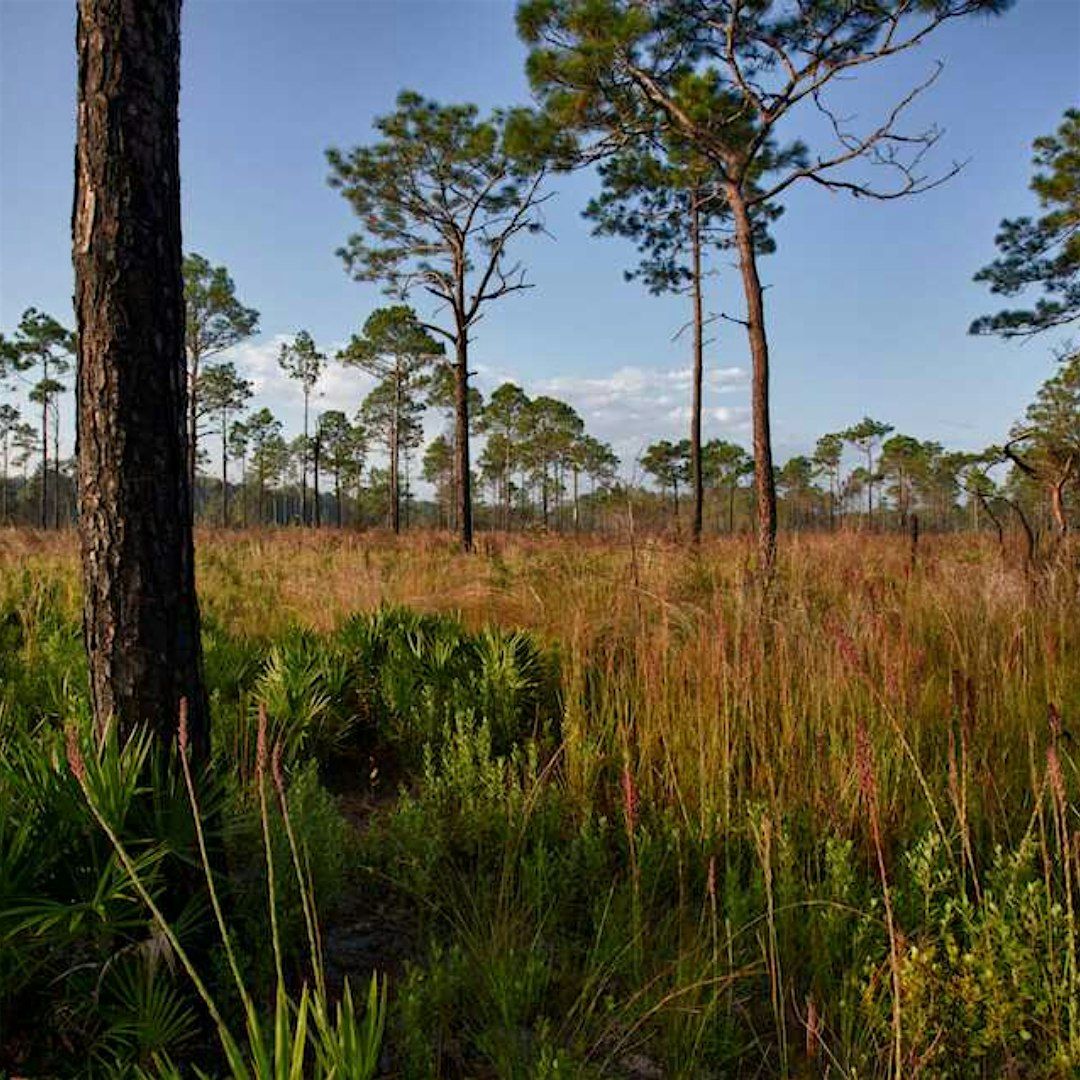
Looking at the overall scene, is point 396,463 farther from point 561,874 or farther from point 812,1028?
point 812,1028

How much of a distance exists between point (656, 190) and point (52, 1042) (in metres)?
14.3

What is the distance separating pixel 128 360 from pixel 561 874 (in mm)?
1934

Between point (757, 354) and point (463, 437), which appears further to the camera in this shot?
point (463, 437)

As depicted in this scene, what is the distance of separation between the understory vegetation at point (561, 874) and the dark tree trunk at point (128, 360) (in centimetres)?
24

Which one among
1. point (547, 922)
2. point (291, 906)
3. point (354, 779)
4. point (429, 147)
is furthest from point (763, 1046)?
point (429, 147)

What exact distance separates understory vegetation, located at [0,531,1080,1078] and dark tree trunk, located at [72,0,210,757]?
24 centimetres

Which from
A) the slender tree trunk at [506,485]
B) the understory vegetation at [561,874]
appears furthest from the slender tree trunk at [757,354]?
the slender tree trunk at [506,485]

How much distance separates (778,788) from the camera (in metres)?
2.63

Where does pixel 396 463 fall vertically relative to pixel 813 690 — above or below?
above

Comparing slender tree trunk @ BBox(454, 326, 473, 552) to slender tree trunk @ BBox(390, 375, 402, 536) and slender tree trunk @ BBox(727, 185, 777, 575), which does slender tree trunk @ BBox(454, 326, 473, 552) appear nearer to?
slender tree trunk @ BBox(727, 185, 777, 575)

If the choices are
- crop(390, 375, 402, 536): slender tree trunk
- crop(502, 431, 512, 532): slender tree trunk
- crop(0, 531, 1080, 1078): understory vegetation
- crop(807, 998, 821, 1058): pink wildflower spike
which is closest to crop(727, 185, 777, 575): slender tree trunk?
crop(0, 531, 1080, 1078): understory vegetation

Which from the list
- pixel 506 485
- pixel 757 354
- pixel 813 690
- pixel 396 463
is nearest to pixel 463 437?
pixel 757 354

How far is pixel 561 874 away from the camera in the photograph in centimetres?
220

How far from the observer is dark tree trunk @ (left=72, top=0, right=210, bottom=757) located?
180cm
